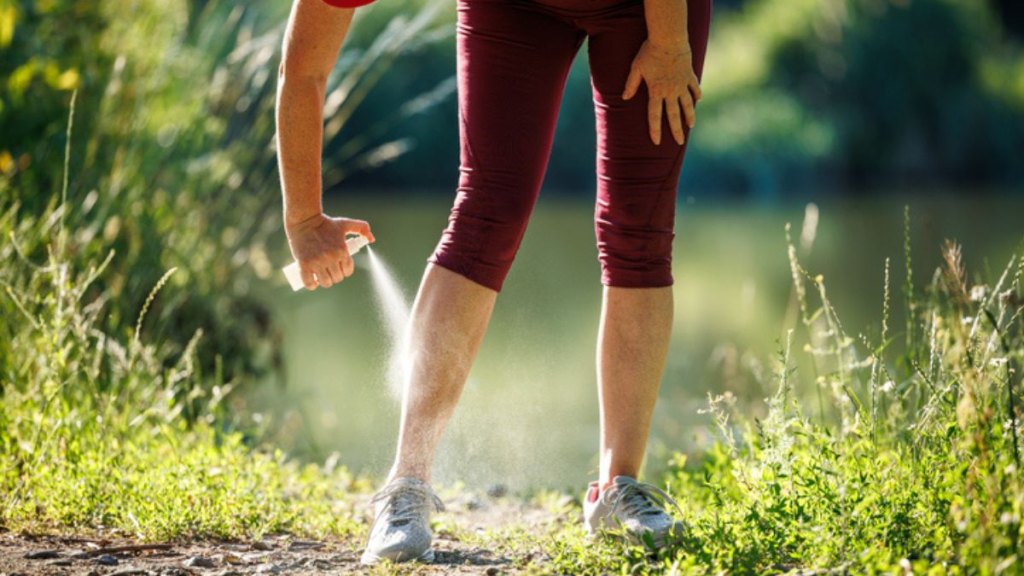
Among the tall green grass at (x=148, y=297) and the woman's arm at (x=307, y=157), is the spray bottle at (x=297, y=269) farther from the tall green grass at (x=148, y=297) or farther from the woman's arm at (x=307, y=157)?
the tall green grass at (x=148, y=297)

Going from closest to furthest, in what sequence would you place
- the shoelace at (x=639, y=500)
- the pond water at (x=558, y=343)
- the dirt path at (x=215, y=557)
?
the dirt path at (x=215, y=557), the shoelace at (x=639, y=500), the pond water at (x=558, y=343)

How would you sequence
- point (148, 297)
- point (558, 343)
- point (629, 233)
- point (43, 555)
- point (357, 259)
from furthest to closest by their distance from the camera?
point (558, 343), point (357, 259), point (148, 297), point (629, 233), point (43, 555)

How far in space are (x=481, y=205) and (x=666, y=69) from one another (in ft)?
1.17

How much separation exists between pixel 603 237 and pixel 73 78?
5.92 feet

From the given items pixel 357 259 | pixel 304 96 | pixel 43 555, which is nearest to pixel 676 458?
pixel 304 96

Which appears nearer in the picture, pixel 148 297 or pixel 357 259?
pixel 148 297

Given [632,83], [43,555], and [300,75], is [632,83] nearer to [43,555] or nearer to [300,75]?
[300,75]

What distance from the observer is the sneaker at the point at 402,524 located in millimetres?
2004

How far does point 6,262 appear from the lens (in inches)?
109

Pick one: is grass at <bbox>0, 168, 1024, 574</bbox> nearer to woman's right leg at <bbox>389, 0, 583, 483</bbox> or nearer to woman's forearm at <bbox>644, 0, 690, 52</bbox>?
woman's right leg at <bbox>389, 0, 583, 483</bbox>

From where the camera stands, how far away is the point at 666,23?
2.02 meters

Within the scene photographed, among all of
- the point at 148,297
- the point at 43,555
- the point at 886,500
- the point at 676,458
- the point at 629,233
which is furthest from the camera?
the point at 148,297

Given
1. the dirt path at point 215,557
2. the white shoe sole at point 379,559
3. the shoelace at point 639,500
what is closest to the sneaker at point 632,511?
the shoelace at point 639,500

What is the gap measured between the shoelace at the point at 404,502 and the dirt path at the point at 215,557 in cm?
8
